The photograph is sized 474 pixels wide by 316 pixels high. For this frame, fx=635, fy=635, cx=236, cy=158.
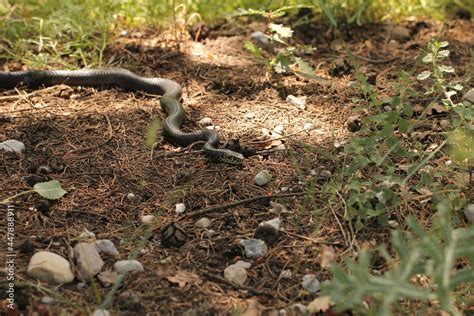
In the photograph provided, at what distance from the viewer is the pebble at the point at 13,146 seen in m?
3.70

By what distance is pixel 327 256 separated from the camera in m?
2.94

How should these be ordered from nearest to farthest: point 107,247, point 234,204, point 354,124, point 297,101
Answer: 1. point 107,247
2. point 234,204
3. point 354,124
4. point 297,101

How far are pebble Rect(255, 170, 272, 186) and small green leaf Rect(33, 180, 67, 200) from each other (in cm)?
103

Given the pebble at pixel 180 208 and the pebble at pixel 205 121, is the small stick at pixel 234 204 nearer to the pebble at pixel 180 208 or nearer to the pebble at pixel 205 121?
the pebble at pixel 180 208

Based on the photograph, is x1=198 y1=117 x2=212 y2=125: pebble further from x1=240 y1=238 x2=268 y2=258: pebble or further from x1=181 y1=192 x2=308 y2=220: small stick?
x1=240 y1=238 x2=268 y2=258: pebble

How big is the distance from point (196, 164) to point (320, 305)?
1.40m

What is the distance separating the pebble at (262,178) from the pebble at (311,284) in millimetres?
811

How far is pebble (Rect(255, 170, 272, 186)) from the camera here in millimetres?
3510

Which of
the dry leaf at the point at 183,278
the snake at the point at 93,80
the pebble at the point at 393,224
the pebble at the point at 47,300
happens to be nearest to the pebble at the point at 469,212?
the pebble at the point at 393,224

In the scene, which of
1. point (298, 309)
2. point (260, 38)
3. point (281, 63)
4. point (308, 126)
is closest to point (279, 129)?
point (308, 126)

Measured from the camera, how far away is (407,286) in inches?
76.4

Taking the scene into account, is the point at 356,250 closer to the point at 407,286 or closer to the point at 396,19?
the point at 407,286

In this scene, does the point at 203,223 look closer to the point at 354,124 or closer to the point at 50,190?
the point at 50,190

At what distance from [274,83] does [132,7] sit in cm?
164
